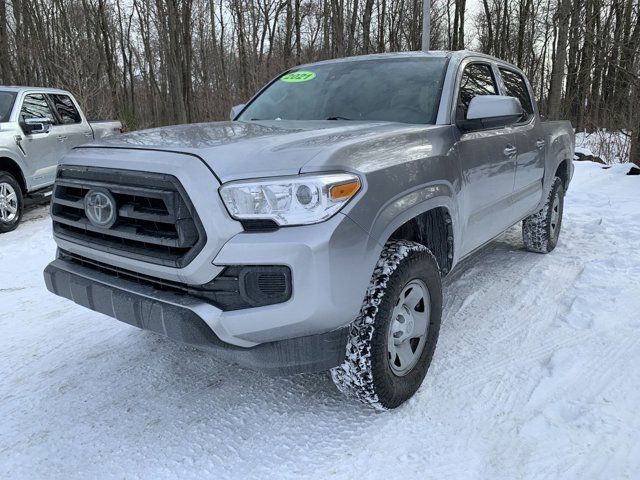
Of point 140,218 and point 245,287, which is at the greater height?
point 140,218

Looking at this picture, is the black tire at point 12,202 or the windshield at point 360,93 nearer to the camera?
the windshield at point 360,93

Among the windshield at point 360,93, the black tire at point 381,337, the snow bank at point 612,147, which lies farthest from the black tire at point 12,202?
the snow bank at point 612,147

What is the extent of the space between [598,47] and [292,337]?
14730mm

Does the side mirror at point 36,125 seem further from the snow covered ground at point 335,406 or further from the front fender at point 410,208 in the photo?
the front fender at point 410,208

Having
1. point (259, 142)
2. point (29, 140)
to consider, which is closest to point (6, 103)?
point (29, 140)

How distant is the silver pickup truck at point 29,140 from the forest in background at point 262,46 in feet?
25.0

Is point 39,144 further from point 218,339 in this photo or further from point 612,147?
point 612,147

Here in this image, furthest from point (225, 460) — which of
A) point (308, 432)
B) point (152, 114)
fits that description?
point (152, 114)

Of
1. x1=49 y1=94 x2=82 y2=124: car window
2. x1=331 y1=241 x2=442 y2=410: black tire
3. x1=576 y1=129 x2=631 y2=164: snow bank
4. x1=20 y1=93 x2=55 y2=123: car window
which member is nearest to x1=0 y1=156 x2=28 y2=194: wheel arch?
x1=20 y1=93 x2=55 y2=123: car window

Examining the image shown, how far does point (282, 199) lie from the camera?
79.3 inches

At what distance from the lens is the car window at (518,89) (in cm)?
432

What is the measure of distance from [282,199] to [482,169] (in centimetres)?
173

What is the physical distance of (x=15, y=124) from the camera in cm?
672

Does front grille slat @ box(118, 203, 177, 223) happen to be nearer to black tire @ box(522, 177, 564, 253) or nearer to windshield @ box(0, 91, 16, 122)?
black tire @ box(522, 177, 564, 253)
